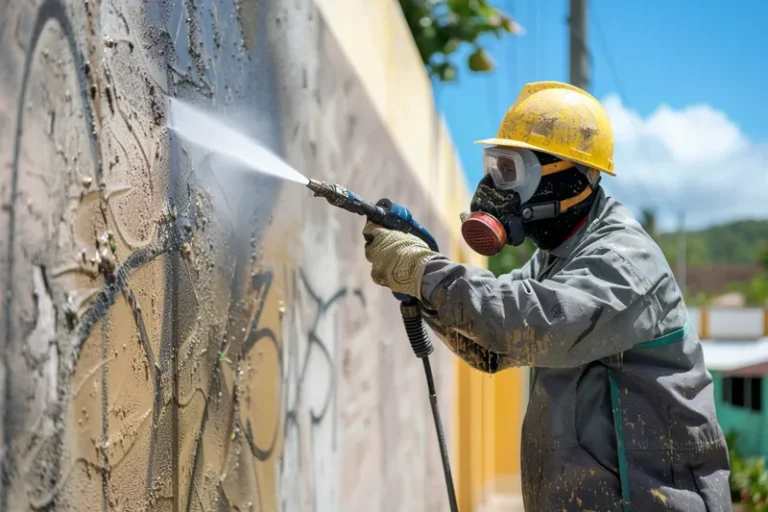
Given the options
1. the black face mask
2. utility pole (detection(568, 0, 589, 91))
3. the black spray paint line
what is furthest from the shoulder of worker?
utility pole (detection(568, 0, 589, 91))

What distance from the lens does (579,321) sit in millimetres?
2242

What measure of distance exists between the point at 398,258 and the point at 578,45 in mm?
7693

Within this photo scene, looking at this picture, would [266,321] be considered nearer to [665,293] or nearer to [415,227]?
[415,227]

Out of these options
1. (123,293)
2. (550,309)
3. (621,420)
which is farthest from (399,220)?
(123,293)

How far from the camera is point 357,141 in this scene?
4.18 meters

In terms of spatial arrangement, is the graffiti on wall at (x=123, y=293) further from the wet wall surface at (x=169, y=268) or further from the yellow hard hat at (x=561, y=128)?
the yellow hard hat at (x=561, y=128)

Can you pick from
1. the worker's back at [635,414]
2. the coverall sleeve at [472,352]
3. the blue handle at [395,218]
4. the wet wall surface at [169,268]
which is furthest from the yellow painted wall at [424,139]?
the worker's back at [635,414]

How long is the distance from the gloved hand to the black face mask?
253 mm

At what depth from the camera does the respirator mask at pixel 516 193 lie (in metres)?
2.69

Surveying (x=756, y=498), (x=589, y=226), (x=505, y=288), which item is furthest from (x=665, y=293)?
(x=756, y=498)

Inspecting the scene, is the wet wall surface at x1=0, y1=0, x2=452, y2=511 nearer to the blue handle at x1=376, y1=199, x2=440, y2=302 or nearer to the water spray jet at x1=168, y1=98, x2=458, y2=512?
the water spray jet at x1=168, y1=98, x2=458, y2=512

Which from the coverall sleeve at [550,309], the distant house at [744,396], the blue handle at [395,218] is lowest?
the distant house at [744,396]

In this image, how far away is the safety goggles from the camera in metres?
2.71

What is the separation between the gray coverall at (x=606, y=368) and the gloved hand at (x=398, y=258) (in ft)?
0.15
